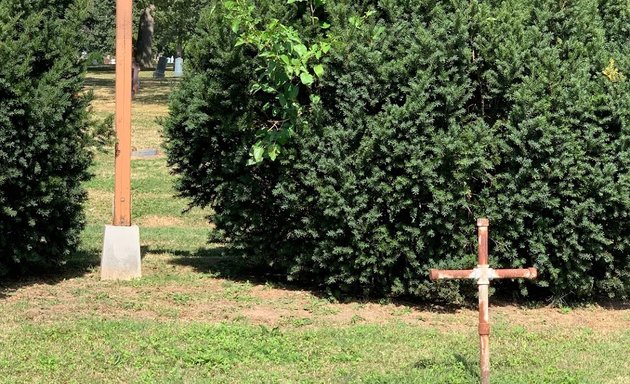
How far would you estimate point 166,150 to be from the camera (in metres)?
10.3

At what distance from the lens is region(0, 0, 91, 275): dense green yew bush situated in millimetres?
7699

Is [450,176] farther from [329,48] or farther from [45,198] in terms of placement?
[45,198]

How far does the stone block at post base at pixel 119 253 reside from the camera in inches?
337

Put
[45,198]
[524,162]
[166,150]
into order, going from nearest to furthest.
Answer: [524,162] < [45,198] < [166,150]

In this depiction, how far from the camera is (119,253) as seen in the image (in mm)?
8602

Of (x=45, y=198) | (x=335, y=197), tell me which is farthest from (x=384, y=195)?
(x=45, y=198)

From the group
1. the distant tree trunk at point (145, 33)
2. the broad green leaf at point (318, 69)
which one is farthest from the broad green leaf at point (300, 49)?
the distant tree trunk at point (145, 33)

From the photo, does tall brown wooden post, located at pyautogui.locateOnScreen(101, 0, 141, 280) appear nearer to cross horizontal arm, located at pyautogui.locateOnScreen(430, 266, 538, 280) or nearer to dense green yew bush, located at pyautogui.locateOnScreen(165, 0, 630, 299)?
dense green yew bush, located at pyautogui.locateOnScreen(165, 0, 630, 299)

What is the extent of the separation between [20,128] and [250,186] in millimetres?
2136

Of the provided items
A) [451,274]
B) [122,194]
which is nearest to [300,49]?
[122,194]

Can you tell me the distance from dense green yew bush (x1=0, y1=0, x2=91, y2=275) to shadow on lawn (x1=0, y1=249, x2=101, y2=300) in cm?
13

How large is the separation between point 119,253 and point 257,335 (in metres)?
2.36

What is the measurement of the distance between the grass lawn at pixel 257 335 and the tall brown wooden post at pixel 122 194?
21cm

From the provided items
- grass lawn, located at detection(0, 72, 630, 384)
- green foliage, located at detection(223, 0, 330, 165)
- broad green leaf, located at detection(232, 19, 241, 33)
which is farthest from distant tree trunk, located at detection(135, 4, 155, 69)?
broad green leaf, located at detection(232, 19, 241, 33)
